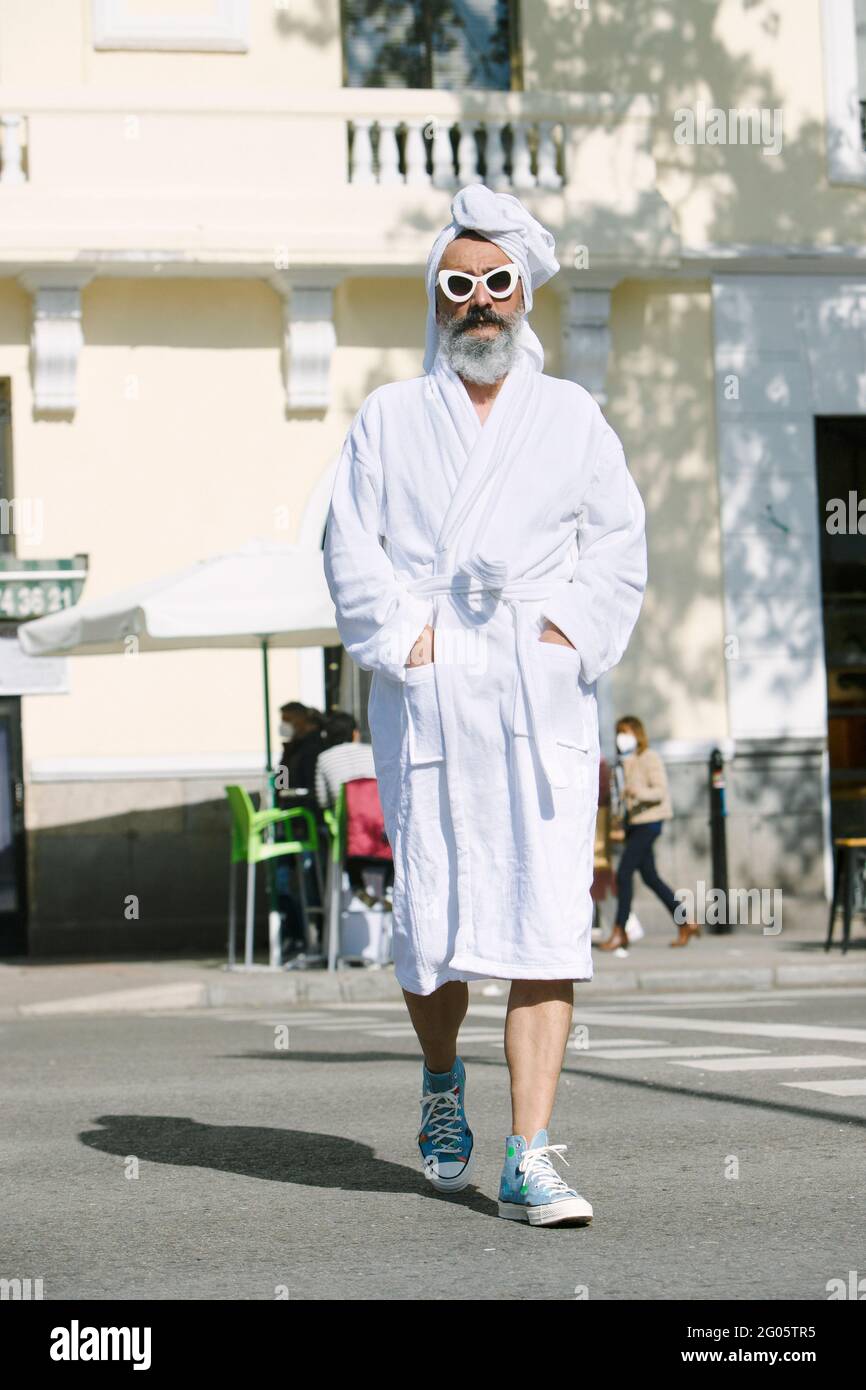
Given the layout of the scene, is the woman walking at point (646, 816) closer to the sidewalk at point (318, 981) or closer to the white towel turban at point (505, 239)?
the sidewalk at point (318, 981)

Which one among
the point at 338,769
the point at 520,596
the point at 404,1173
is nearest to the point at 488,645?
the point at 520,596

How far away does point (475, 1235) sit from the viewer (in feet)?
15.3

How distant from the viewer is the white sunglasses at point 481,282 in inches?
208

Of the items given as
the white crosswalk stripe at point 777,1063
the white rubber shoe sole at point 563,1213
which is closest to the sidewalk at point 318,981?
the white crosswalk stripe at point 777,1063

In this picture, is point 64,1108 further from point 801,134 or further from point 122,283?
point 801,134

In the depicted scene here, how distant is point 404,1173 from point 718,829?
13279 millimetres

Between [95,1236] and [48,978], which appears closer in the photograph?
[95,1236]

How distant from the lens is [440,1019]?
17.1 ft

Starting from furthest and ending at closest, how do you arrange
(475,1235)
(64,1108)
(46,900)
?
(46,900), (64,1108), (475,1235)

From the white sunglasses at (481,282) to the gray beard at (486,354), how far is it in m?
0.06

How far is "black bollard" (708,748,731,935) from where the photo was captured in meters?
18.6

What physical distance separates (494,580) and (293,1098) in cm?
289
